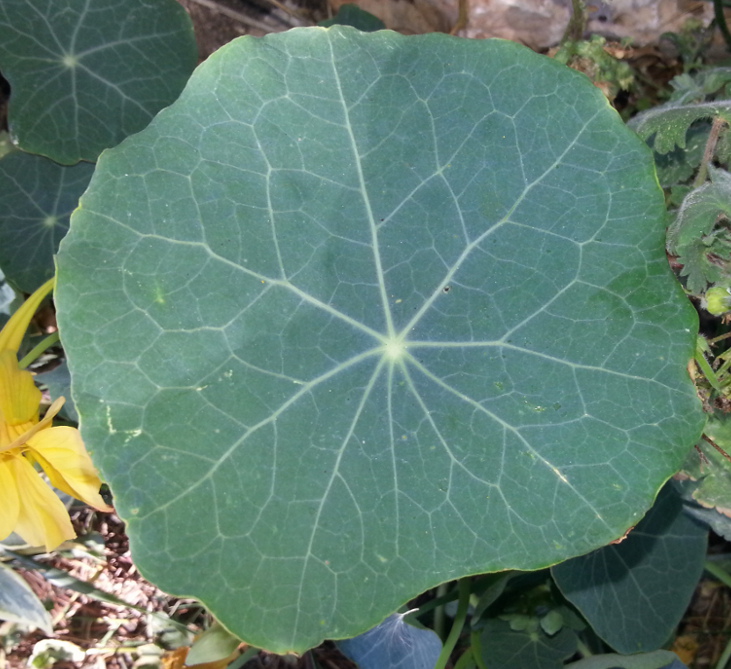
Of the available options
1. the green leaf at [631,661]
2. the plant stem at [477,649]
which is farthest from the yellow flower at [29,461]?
the green leaf at [631,661]

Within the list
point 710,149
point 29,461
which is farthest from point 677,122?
point 29,461

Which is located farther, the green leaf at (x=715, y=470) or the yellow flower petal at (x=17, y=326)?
the green leaf at (x=715, y=470)

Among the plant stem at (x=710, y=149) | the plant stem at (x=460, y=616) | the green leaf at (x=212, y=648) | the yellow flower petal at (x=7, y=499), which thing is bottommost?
the green leaf at (x=212, y=648)

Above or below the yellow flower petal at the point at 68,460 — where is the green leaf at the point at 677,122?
above

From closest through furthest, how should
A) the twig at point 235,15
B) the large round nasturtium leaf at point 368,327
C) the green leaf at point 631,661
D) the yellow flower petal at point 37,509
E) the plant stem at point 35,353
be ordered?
the large round nasturtium leaf at point 368,327 → the yellow flower petal at point 37,509 → the plant stem at point 35,353 → the green leaf at point 631,661 → the twig at point 235,15

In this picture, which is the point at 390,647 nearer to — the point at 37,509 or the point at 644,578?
the point at 644,578

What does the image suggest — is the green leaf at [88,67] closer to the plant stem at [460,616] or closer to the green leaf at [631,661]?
the plant stem at [460,616]

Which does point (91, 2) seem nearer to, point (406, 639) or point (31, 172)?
point (31, 172)
